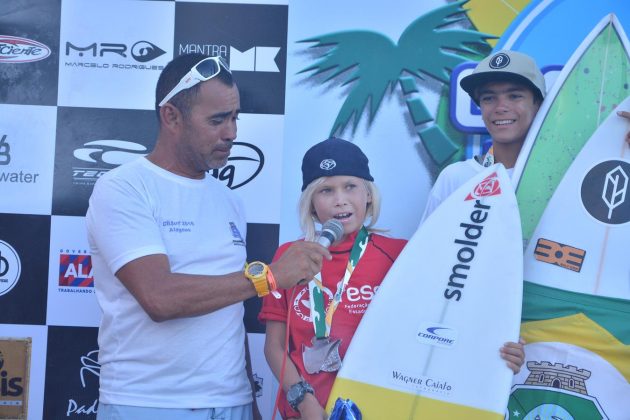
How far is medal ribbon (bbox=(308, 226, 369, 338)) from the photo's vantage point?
237 cm

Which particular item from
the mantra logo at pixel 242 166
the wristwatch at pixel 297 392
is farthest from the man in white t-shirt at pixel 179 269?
the mantra logo at pixel 242 166

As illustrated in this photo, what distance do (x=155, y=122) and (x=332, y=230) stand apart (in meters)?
1.27

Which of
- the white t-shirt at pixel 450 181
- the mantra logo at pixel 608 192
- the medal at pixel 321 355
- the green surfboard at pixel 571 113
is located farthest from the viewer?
the white t-shirt at pixel 450 181

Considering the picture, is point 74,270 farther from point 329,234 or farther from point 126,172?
point 329,234

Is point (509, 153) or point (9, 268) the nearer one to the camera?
point (509, 153)

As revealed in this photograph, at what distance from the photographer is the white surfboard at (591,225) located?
8.19 ft

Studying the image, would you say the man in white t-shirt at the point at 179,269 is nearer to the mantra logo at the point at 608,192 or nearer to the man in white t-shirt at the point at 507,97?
the man in white t-shirt at the point at 507,97

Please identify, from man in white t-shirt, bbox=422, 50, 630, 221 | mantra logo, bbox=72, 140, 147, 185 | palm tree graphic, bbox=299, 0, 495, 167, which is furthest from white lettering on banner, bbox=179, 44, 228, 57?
man in white t-shirt, bbox=422, 50, 630, 221

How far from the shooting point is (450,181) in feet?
9.28

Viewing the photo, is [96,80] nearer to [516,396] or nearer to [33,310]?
[33,310]

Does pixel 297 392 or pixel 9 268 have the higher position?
pixel 9 268

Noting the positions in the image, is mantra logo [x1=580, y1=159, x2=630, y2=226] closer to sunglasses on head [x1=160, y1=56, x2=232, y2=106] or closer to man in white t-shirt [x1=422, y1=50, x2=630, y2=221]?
man in white t-shirt [x1=422, y1=50, x2=630, y2=221]

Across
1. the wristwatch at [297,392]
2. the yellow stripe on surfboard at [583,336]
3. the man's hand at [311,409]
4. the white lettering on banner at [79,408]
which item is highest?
the yellow stripe on surfboard at [583,336]

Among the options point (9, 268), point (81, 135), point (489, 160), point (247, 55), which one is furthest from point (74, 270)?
point (489, 160)
